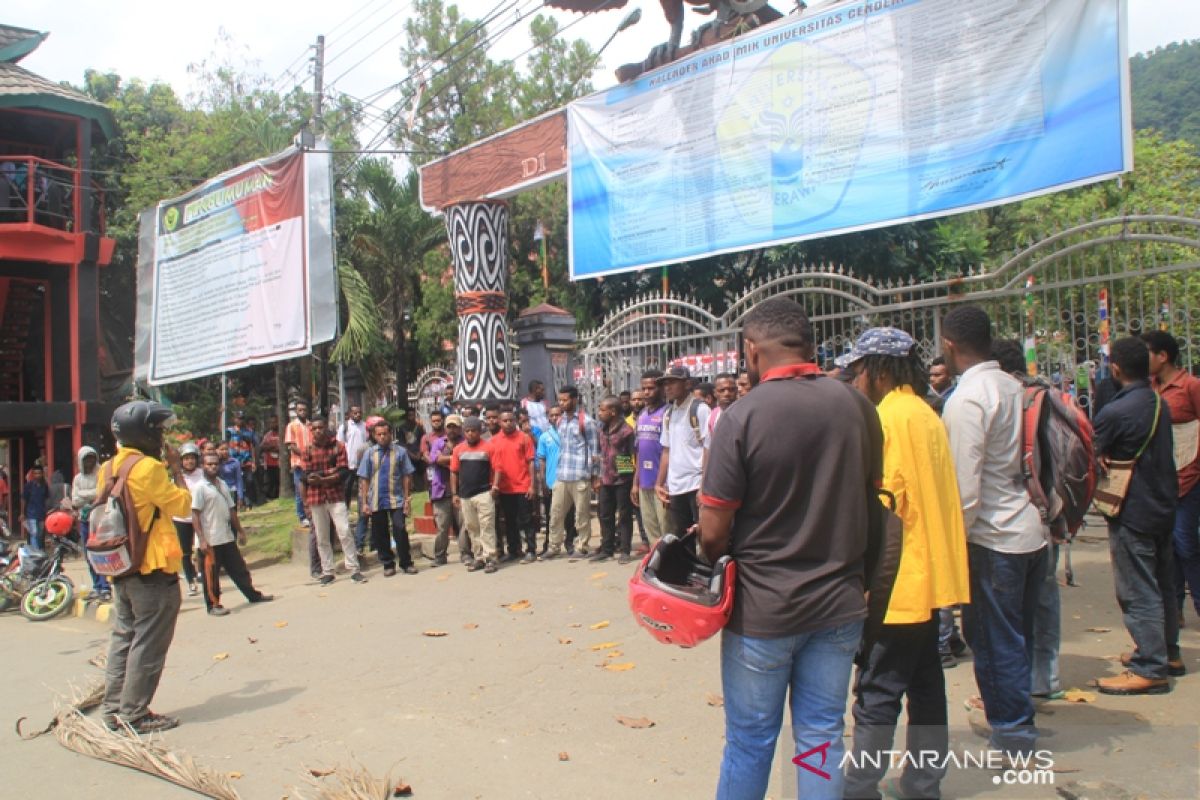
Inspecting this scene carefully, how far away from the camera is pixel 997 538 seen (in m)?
3.69

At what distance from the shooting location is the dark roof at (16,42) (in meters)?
19.5

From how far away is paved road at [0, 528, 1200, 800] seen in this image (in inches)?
156

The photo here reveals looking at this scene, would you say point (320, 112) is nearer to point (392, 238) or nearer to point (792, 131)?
point (392, 238)

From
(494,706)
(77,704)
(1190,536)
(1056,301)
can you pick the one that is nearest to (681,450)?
(494,706)

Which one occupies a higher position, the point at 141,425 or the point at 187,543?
the point at 141,425

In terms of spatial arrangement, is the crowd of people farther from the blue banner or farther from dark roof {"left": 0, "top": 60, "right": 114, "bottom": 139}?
dark roof {"left": 0, "top": 60, "right": 114, "bottom": 139}

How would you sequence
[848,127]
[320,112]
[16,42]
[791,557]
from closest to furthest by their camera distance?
[791,557] → [848,127] → [320,112] → [16,42]

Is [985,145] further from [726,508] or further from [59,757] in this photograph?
[59,757]

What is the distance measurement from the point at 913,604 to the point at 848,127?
5964mm

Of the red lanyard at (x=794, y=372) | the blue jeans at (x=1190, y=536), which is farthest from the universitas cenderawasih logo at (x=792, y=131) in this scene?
the red lanyard at (x=794, y=372)

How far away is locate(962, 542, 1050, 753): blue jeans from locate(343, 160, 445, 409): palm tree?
16459mm

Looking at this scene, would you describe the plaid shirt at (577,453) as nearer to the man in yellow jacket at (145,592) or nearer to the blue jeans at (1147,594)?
the man in yellow jacket at (145,592)

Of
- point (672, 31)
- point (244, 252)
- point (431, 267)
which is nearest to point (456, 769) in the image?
point (672, 31)

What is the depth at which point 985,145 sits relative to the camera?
730cm
